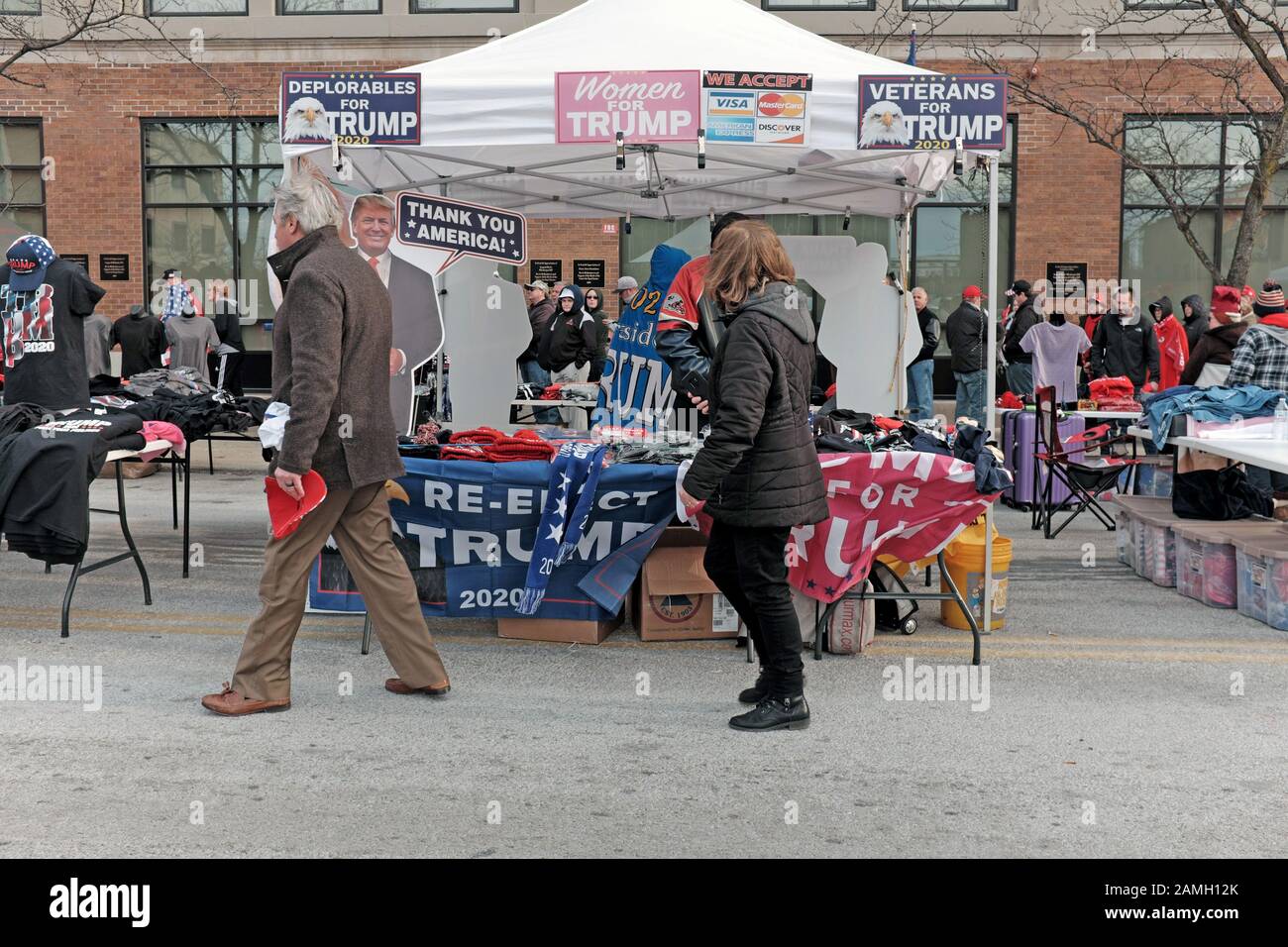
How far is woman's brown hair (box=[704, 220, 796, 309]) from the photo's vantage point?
549 centimetres

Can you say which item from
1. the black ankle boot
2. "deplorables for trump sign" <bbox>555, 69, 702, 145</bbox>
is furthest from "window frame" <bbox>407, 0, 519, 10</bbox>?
the black ankle boot

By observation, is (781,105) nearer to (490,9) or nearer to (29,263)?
(29,263)

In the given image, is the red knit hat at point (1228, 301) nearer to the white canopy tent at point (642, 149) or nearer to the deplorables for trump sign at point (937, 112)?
the white canopy tent at point (642, 149)

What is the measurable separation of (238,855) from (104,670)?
266 cm

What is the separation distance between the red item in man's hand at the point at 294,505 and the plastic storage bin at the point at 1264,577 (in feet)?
17.9

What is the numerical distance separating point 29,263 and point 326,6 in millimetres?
14084

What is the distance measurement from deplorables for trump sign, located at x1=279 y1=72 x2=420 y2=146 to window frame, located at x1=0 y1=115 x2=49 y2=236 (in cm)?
1596

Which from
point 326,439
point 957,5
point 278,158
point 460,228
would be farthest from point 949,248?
point 326,439

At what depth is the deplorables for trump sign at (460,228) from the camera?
28.7 ft

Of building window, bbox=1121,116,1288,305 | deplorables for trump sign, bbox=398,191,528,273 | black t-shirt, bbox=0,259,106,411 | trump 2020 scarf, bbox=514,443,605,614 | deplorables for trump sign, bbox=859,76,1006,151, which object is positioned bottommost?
trump 2020 scarf, bbox=514,443,605,614

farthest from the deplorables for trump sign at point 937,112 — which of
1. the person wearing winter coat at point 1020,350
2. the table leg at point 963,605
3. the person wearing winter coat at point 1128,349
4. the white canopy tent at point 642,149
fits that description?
the person wearing winter coat at point 1128,349

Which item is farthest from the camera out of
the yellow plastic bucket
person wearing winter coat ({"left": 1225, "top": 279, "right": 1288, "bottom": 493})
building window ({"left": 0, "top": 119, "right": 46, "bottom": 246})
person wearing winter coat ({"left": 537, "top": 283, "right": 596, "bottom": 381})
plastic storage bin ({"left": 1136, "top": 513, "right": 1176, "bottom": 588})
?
building window ({"left": 0, "top": 119, "right": 46, "bottom": 246})

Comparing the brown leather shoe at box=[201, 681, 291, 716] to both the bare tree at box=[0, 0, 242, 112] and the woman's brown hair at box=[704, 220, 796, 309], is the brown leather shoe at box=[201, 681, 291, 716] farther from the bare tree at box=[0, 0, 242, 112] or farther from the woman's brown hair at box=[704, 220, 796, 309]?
the bare tree at box=[0, 0, 242, 112]

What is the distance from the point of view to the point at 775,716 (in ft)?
18.5
